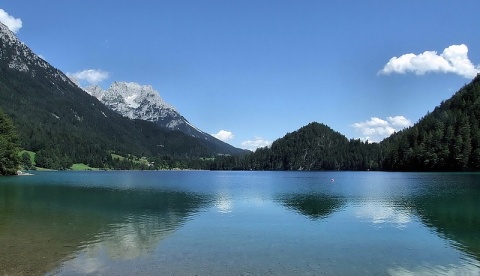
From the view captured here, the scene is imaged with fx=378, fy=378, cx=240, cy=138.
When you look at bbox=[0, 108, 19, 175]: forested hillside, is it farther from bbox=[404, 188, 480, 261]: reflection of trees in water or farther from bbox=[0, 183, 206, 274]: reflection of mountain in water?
bbox=[404, 188, 480, 261]: reflection of trees in water

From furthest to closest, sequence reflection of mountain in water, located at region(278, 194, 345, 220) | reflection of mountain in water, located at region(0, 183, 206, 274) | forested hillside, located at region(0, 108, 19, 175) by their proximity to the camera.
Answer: forested hillside, located at region(0, 108, 19, 175)
reflection of mountain in water, located at region(278, 194, 345, 220)
reflection of mountain in water, located at region(0, 183, 206, 274)

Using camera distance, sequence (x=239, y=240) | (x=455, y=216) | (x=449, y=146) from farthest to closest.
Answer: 1. (x=449, y=146)
2. (x=455, y=216)
3. (x=239, y=240)

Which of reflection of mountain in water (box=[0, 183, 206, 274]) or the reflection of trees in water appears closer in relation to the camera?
reflection of mountain in water (box=[0, 183, 206, 274])

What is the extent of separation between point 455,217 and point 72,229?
41990 millimetres

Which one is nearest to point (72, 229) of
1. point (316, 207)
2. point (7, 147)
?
point (316, 207)

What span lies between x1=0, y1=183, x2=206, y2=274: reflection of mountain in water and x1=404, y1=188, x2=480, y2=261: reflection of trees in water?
25520 mm

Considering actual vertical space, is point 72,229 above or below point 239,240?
above

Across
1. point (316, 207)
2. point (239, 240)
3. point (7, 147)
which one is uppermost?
point (7, 147)

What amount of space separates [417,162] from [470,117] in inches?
1446

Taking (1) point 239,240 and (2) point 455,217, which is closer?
(1) point 239,240

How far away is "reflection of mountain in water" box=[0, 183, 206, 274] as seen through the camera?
2545 cm

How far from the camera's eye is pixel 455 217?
4434cm

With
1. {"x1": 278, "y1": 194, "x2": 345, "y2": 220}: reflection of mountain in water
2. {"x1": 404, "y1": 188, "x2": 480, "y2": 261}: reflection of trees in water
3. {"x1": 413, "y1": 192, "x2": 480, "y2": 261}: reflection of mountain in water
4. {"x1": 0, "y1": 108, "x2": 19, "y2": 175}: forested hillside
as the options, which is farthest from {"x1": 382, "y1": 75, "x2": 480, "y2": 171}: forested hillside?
{"x1": 0, "y1": 108, "x2": 19, "y2": 175}: forested hillside

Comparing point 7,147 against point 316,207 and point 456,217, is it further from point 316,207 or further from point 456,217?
point 456,217
